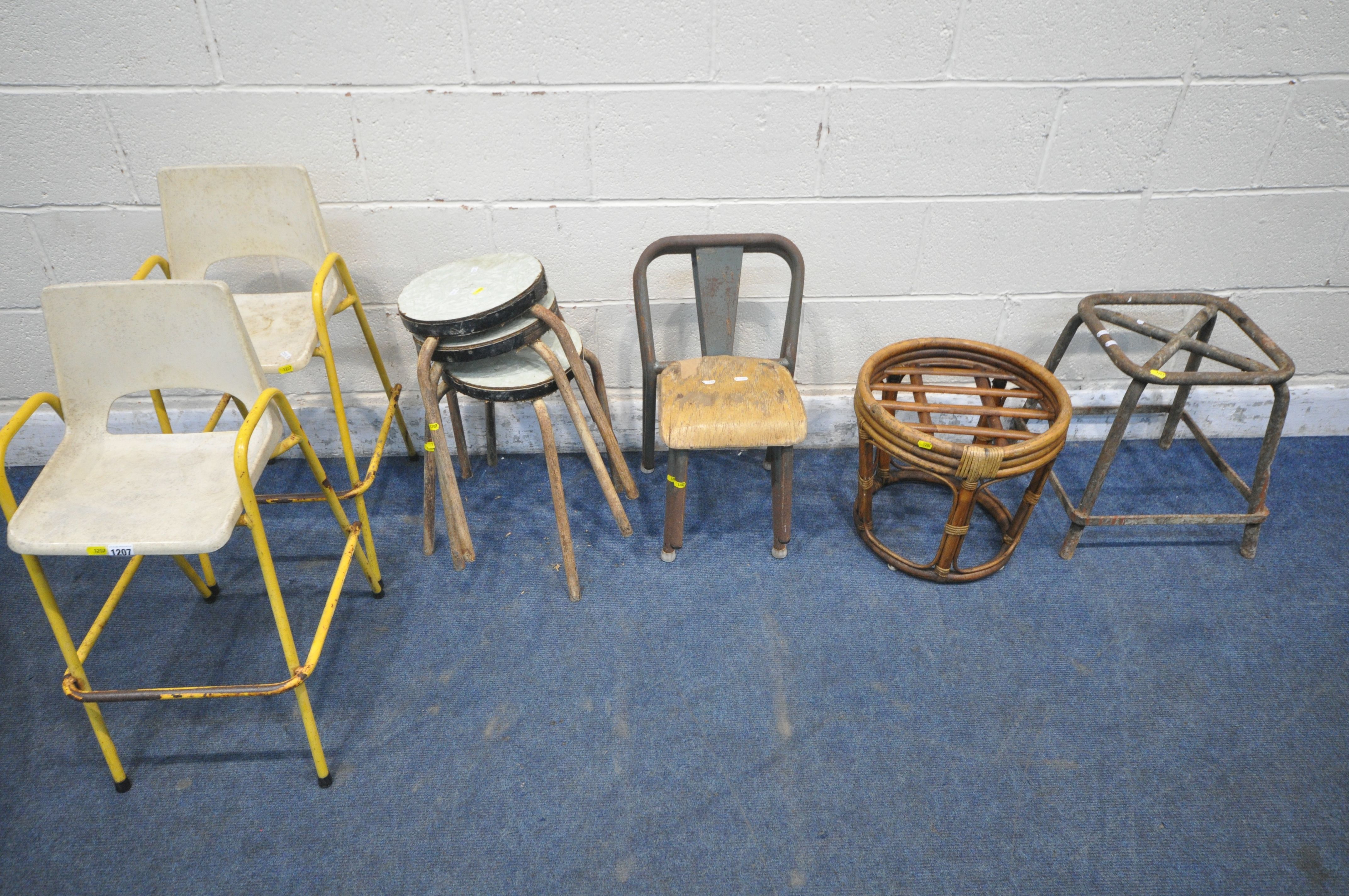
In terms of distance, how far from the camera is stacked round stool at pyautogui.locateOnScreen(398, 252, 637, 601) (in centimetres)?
164

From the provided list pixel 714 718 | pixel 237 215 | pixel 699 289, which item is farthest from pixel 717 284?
pixel 237 215

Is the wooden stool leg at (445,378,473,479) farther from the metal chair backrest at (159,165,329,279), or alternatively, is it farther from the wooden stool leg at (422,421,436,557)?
the metal chair backrest at (159,165,329,279)

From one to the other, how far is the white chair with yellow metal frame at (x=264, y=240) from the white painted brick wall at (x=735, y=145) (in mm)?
138

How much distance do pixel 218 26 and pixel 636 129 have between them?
0.98 m

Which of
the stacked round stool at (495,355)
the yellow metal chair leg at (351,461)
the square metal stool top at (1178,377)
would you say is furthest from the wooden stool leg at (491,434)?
the square metal stool top at (1178,377)

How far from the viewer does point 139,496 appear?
1457mm

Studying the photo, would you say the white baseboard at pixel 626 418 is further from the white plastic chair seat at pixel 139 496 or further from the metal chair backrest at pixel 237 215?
the white plastic chair seat at pixel 139 496

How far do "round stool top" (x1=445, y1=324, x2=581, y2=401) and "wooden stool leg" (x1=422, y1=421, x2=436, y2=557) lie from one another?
7.3 inches

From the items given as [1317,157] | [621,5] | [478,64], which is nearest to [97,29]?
[478,64]

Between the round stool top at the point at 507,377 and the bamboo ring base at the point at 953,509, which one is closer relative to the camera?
the round stool top at the point at 507,377

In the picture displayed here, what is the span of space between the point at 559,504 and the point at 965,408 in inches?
39.9

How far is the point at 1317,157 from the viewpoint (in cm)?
199

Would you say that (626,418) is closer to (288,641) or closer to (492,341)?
(492,341)

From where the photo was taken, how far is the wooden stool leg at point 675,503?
1829 millimetres
